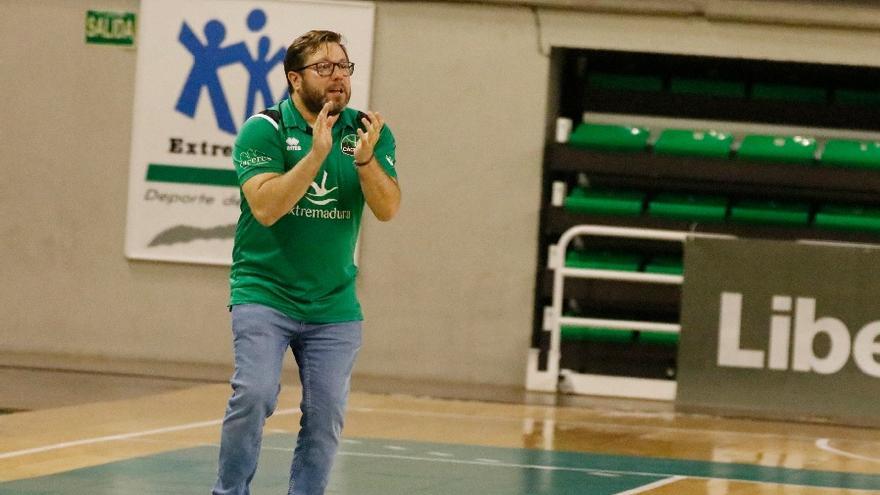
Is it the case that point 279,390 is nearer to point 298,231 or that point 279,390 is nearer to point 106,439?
point 298,231

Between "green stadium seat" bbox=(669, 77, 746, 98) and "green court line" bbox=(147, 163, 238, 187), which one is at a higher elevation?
"green stadium seat" bbox=(669, 77, 746, 98)

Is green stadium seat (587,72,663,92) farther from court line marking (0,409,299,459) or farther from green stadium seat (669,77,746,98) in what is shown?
court line marking (0,409,299,459)

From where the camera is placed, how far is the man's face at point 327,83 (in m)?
6.21

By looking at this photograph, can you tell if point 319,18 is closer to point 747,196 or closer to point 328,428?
point 747,196

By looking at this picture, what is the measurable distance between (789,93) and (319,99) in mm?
11393

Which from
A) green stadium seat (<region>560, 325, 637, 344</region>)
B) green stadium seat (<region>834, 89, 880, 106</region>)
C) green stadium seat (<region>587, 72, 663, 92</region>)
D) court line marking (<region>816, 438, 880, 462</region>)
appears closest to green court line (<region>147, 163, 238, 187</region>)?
green stadium seat (<region>560, 325, 637, 344</region>)

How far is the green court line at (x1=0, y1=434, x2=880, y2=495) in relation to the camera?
26.6 feet

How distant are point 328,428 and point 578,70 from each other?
11.2 m

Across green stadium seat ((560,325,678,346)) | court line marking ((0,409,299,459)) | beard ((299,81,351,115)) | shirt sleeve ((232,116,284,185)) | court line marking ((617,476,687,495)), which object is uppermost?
beard ((299,81,351,115))

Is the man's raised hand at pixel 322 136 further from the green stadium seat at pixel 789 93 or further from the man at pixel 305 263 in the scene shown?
the green stadium seat at pixel 789 93

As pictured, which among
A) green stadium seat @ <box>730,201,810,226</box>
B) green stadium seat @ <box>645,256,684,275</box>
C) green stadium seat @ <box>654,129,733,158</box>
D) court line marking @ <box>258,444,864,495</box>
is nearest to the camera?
court line marking @ <box>258,444,864,495</box>

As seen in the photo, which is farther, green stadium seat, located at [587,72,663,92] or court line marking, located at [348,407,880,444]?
green stadium seat, located at [587,72,663,92]

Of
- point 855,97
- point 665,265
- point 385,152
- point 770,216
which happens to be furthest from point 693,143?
point 385,152

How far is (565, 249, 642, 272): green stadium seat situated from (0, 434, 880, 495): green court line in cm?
516
